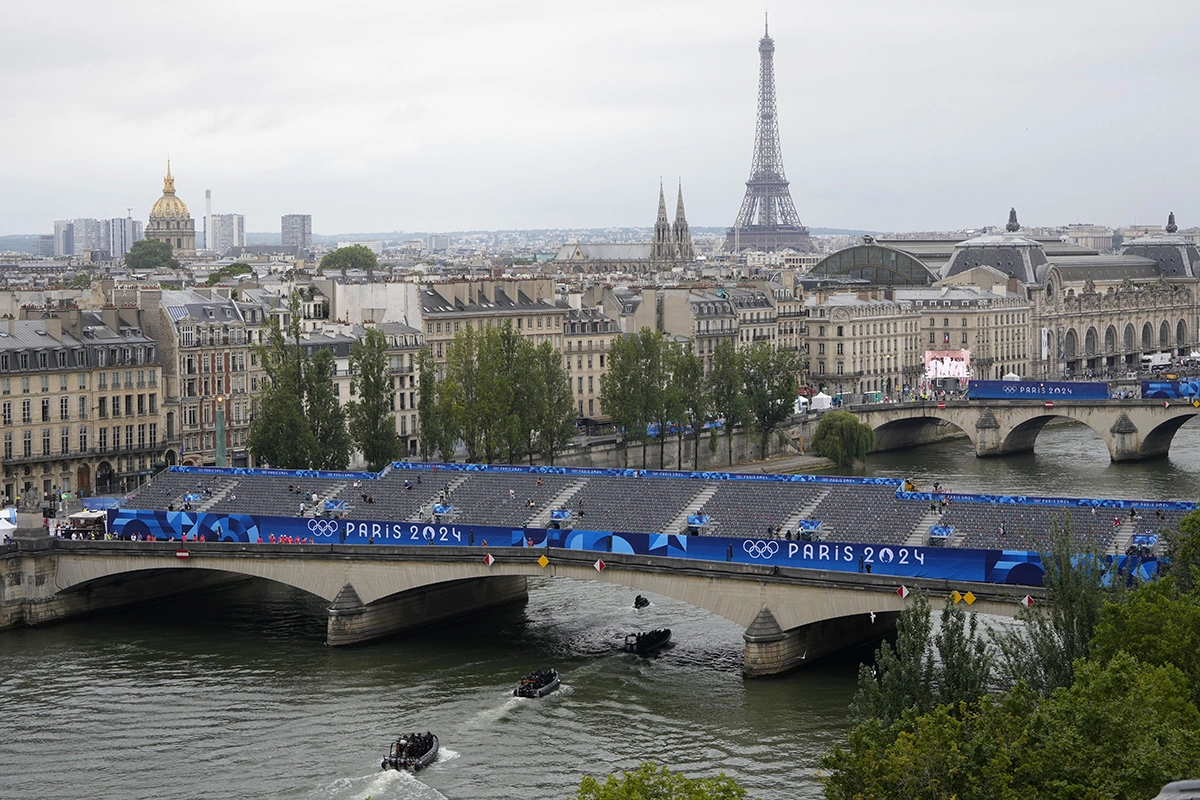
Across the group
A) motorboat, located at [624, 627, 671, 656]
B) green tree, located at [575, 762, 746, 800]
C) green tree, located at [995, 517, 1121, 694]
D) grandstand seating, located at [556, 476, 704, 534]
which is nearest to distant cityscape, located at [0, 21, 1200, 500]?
grandstand seating, located at [556, 476, 704, 534]

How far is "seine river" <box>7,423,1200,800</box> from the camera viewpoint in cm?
4966

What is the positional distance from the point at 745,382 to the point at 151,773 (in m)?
67.1

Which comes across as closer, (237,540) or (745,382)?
(237,540)

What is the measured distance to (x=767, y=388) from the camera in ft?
377

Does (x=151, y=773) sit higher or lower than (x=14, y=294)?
lower

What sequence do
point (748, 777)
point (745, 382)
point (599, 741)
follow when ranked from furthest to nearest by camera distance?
1. point (745, 382)
2. point (599, 741)
3. point (748, 777)

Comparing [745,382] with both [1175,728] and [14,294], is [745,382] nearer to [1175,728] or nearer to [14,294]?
[14,294]

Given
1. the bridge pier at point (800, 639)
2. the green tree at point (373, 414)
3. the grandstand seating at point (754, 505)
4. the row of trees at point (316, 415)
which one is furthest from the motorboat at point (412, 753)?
the green tree at point (373, 414)

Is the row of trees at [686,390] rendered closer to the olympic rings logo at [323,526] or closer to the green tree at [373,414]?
the green tree at [373,414]

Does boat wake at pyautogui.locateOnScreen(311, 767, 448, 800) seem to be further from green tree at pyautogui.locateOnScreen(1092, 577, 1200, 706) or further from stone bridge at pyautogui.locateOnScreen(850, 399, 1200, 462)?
stone bridge at pyautogui.locateOnScreen(850, 399, 1200, 462)

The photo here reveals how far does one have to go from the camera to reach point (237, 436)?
10119 centimetres

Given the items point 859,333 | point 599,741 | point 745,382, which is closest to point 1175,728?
point 599,741

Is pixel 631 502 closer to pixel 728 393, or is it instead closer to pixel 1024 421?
A: pixel 728 393

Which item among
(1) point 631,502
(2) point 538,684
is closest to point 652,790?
(2) point 538,684
